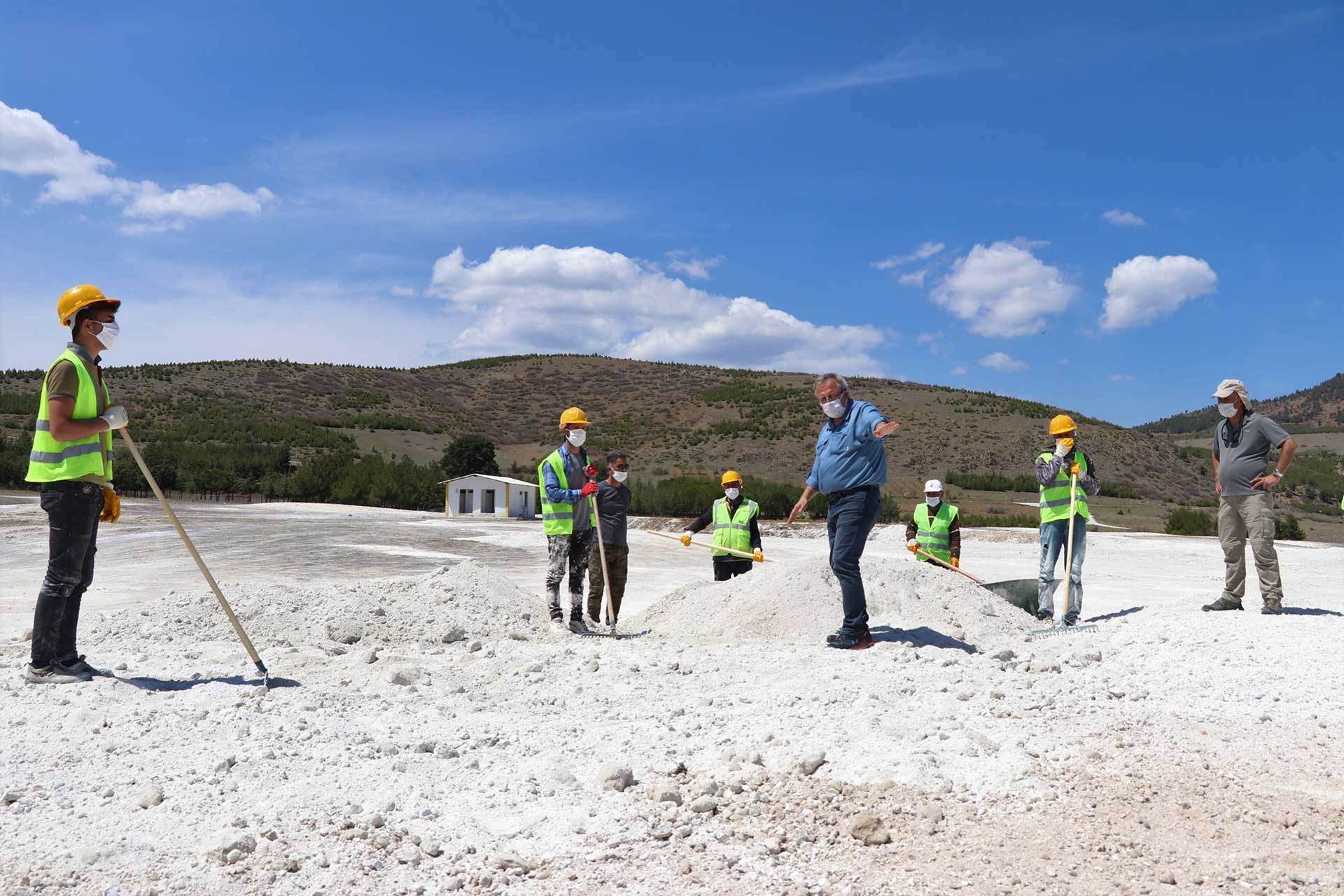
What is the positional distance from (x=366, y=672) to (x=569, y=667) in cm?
122

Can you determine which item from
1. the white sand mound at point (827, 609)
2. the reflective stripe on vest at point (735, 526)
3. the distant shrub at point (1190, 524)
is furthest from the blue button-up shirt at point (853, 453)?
the distant shrub at point (1190, 524)

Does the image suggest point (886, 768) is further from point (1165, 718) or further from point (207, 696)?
point (207, 696)

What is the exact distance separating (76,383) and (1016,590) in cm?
844

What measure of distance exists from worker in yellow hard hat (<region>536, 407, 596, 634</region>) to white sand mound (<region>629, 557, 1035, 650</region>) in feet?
2.82

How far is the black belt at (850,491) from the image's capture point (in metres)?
6.13

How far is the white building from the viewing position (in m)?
39.9

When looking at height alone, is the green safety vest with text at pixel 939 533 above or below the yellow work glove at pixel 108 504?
below

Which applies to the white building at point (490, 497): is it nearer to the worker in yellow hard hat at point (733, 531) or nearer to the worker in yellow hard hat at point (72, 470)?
the worker in yellow hard hat at point (733, 531)

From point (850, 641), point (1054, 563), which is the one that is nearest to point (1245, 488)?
point (1054, 563)

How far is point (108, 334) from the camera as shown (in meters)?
5.21

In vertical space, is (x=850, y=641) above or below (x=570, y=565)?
below

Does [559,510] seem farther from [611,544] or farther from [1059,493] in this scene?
[1059,493]

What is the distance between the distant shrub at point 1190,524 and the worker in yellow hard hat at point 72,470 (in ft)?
102

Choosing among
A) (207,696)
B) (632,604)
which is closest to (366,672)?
(207,696)
